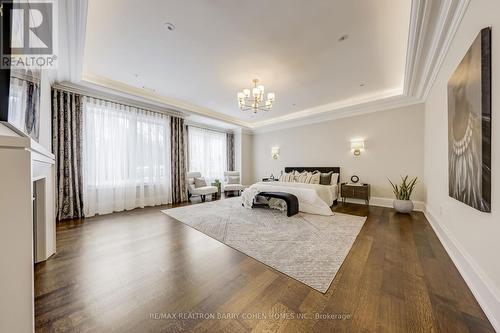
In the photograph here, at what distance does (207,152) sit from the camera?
23.5 feet

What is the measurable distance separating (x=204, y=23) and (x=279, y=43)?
109 cm

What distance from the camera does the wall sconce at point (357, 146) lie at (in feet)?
17.1

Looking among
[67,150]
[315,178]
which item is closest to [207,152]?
[67,150]

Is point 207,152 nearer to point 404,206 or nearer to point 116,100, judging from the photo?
point 116,100

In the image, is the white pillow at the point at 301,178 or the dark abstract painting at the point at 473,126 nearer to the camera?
the dark abstract painting at the point at 473,126

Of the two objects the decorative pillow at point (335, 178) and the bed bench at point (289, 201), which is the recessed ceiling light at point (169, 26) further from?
the decorative pillow at point (335, 178)

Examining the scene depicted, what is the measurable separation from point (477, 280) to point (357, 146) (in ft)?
13.6

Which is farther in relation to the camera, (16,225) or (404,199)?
(404,199)

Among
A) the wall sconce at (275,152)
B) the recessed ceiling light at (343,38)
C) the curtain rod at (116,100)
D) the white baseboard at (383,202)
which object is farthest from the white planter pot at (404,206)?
the curtain rod at (116,100)

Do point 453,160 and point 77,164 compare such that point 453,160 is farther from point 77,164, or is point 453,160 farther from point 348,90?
point 77,164

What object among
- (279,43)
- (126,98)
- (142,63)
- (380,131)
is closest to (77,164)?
(126,98)

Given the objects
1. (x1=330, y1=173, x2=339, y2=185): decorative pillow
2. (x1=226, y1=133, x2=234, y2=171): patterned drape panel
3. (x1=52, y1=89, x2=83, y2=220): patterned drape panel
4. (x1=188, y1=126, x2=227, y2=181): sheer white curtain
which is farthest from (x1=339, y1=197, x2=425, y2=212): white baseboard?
(x1=52, y1=89, x2=83, y2=220): patterned drape panel

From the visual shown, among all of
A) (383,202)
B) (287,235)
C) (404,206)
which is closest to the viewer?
(287,235)

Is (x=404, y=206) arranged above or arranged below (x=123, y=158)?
below
